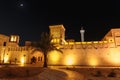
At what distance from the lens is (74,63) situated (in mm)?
31562

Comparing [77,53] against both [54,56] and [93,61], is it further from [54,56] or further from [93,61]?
[54,56]

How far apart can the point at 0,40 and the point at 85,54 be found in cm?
2388

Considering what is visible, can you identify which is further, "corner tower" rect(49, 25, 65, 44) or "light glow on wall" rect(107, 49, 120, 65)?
"corner tower" rect(49, 25, 65, 44)

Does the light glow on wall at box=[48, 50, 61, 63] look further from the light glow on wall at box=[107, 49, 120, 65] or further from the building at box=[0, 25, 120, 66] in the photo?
the light glow on wall at box=[107, 49, 120, 65]

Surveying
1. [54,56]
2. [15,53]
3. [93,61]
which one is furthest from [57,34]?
[15,53]

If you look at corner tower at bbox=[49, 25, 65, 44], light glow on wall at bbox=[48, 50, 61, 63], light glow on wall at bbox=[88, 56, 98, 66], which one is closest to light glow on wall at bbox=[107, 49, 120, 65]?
light glow on wall at bbox=[88, 56, 98, 66]

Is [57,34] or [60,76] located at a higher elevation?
[57,34]

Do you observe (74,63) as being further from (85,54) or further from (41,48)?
(41,48)

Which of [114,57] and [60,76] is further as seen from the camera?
[114,57]

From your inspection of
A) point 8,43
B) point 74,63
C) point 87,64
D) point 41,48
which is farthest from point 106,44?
point 8,43

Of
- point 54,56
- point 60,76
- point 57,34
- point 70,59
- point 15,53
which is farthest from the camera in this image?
point 15,53

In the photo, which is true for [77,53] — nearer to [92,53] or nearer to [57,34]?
[92,53]

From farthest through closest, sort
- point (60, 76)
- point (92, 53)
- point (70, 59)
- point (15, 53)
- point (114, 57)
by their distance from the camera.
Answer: point (15, 53)
point (70, 59)
point (92, 53)
point (114, 57)
point (60, 76)

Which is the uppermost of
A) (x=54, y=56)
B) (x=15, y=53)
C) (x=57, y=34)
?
(x=57, y=34)
